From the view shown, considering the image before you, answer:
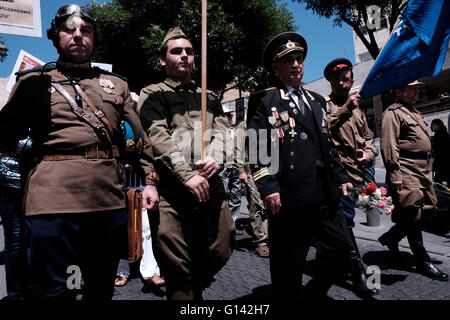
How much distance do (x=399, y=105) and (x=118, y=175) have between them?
3.33m

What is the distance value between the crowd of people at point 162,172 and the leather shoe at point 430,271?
0.93 metres

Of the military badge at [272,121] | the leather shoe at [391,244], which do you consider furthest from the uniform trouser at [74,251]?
the leather shoe at [391,244]

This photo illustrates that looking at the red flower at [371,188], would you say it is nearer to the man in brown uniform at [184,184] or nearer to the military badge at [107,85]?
the man in brown uniform at [184,184]

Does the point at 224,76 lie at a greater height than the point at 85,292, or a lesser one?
greater

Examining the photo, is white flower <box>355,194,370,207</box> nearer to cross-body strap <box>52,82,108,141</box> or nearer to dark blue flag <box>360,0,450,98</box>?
dark blue flag <box>360,0,450,98</box>

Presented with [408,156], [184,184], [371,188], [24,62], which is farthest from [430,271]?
[24,62]

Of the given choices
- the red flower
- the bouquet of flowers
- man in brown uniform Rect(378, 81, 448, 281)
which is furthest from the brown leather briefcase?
man in brown uniform Rect(378, 81, 448, 281)

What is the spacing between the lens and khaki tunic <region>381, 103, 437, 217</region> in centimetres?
372

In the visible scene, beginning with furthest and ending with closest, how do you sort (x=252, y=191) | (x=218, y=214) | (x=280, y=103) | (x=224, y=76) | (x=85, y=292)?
1. (x=224, y=76)
2. (x=252, y=191)
3. (x=280, y=103)
4. (x=218, y=214)
5. (x=85, y=292)

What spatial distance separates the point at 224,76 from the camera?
48.7ft

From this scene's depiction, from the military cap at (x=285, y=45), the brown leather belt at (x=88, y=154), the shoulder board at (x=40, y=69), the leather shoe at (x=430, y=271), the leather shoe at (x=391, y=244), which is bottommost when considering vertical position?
the leather shoe at (x=430, y=271)

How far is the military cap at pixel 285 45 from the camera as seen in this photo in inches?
102

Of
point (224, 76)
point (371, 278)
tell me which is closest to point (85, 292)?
point (371, 278)

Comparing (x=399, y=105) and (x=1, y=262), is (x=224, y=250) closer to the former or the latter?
(x=399, y=105)
